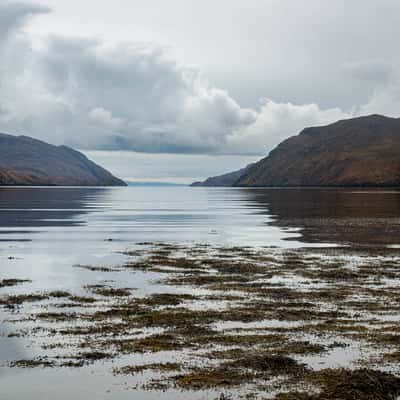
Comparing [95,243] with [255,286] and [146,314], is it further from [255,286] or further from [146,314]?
[146,314]

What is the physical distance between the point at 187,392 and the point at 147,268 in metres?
22.1

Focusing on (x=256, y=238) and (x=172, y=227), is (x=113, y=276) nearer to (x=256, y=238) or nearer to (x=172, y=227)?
(x=256, y=238)

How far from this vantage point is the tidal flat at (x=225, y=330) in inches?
607

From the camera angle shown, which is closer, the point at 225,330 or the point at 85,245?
the point at 225,330

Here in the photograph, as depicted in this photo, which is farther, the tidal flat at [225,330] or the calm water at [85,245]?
the tidal flat at [225,330]

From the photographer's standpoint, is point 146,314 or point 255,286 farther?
point 255,286

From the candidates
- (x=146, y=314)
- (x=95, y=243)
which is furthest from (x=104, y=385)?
(x=95, y=243)

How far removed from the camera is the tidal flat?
15.4 meters

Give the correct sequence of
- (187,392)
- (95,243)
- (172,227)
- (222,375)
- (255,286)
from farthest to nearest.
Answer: (172,227) → (95,243) → (255,286) → (222,375) → (187,392)

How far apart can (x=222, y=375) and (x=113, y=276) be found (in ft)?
60.2

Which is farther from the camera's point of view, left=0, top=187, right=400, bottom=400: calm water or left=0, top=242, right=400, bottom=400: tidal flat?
left=0, top=242, right=400, bottom=400: tidal flat

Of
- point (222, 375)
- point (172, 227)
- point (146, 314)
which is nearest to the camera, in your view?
point (222, 375)

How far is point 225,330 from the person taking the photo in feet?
67.3

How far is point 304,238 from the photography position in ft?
187
